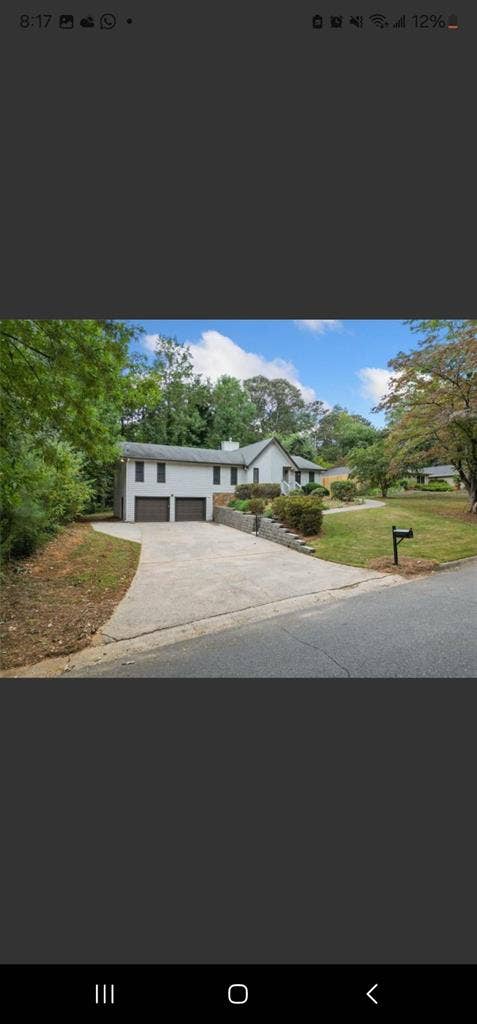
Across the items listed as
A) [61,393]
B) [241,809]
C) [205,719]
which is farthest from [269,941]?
[61,393]

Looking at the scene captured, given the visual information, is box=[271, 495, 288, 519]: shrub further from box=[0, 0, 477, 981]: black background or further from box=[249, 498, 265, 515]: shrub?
box=[0, 0, 477, 981]: black background

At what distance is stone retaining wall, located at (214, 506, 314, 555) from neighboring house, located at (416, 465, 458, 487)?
4.10 ft

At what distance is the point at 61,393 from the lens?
1893mm

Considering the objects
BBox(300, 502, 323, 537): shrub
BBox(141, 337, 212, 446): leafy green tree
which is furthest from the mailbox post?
BBox(141, 337, 212, 446): leafy green tree

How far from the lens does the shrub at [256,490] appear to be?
3.27 m

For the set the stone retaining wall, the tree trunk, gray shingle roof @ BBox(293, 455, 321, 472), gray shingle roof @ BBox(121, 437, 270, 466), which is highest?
gray shingle roof @ BBox(121, 437, 270, 466)

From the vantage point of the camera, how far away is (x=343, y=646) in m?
1.76

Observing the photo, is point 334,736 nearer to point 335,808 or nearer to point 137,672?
point 335,808

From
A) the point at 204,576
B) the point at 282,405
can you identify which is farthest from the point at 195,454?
the point at 204,576

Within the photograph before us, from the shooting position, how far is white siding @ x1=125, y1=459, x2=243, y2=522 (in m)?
2.97

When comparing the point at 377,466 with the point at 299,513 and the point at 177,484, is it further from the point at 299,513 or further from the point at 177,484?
the point at 177,484
